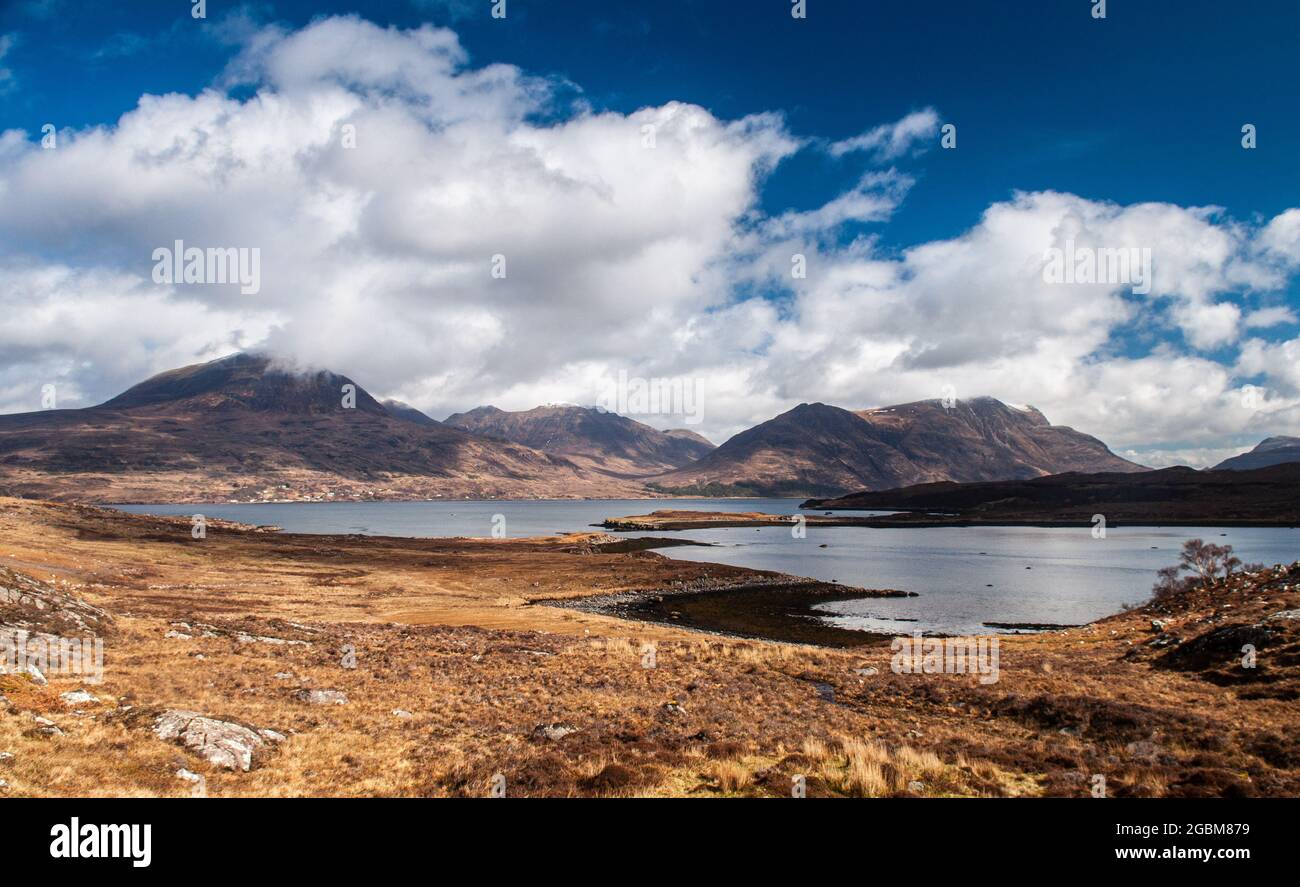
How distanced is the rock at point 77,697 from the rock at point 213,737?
2737 mm

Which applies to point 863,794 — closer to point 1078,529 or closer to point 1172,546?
point 1172,546

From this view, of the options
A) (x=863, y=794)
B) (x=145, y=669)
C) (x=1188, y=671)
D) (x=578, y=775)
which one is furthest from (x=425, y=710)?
(x=1188, y=671)

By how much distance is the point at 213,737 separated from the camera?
49.6ft

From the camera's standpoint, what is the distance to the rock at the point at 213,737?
47.5 feet

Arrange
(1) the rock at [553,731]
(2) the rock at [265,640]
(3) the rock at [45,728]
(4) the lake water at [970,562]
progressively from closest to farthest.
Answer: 1. (3) the rock at [45,728]
2. (1) the rock at [553,731]
3. (2) the rock at [265,640]
4. (4) the lake water at [970,562]

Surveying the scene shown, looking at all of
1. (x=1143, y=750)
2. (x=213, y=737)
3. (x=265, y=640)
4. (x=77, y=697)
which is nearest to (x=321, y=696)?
(x=77, y=697)

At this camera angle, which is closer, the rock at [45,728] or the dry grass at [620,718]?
the rock at [45,728]

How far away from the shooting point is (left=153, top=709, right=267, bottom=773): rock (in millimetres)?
14484

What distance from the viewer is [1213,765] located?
15406 millimetres

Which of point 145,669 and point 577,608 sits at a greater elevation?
point 145,669

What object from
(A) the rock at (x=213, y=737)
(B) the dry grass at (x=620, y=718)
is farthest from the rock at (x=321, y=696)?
(A) the rock at (x=213, y=737)

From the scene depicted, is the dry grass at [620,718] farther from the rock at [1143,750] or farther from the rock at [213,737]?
the rock at [213,737]

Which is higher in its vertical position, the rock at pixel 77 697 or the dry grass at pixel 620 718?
the rock at pixel 77 697
